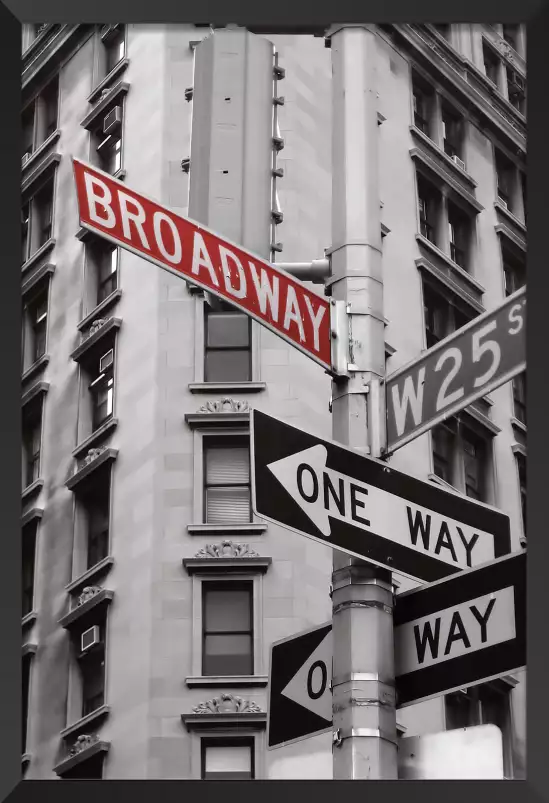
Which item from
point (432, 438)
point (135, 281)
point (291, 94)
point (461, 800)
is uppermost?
point (291, 94)

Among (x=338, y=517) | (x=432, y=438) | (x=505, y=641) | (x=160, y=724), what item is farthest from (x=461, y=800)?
(x=432, y=438)

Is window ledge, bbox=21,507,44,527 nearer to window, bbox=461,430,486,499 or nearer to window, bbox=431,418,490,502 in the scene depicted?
window, bbox=431,418,490,502

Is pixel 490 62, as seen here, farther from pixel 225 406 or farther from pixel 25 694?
pixel 25 694

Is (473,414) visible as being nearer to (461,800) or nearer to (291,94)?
(291,94)

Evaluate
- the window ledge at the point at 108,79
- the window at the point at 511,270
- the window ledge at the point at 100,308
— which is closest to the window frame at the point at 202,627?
the window ledge at the point at 100,308

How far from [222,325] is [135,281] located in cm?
203

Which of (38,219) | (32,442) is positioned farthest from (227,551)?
(38,219)

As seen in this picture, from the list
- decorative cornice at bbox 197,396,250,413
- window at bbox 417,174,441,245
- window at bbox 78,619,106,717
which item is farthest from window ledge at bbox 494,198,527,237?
window at bbox 78,619,106,717

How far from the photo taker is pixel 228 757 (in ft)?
91.8

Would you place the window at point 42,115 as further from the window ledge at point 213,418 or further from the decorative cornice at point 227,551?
the decorative cornice at point 227,551

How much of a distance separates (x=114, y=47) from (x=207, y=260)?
29487 millimetres

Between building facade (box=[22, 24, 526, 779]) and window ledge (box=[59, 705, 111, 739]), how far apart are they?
6 cm

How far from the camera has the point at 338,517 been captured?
641 centimetres

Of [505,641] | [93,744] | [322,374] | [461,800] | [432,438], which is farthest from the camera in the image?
[432,438]
